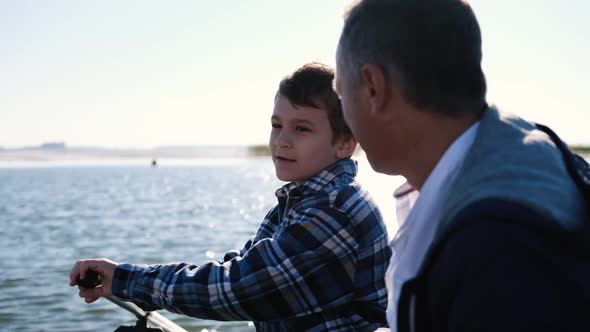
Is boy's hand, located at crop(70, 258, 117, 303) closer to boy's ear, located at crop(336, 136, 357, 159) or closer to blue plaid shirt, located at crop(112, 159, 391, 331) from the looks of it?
blue plaid shirt, located at crop(112, 159, 391, 331)

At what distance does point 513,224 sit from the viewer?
3.25ft

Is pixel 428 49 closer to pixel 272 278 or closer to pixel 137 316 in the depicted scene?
pixel 272 278

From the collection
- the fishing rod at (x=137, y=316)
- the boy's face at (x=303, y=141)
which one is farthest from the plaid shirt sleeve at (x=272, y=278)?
the boy's face at (x=303, y=141)

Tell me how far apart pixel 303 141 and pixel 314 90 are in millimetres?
187

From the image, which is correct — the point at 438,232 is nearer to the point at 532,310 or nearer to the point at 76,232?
the point at 532,310

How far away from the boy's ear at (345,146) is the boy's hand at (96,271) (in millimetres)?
884

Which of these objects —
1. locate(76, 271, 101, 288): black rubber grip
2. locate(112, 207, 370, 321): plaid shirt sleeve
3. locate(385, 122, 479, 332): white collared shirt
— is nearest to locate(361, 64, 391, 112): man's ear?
locate(385, 122, 479, 332): white collared shirt

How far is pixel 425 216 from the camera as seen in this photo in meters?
1.18

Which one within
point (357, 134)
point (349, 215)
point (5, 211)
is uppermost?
point (357, 134)

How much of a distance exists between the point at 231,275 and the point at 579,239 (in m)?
1.29

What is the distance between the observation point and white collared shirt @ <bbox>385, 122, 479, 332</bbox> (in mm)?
1146

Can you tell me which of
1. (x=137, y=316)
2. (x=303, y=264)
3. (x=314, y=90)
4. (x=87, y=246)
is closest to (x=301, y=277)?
(x=303, y=264)

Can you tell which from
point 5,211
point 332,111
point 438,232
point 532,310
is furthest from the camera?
point 5,211

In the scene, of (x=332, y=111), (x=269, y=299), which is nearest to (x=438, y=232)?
(x=269, y=299)
